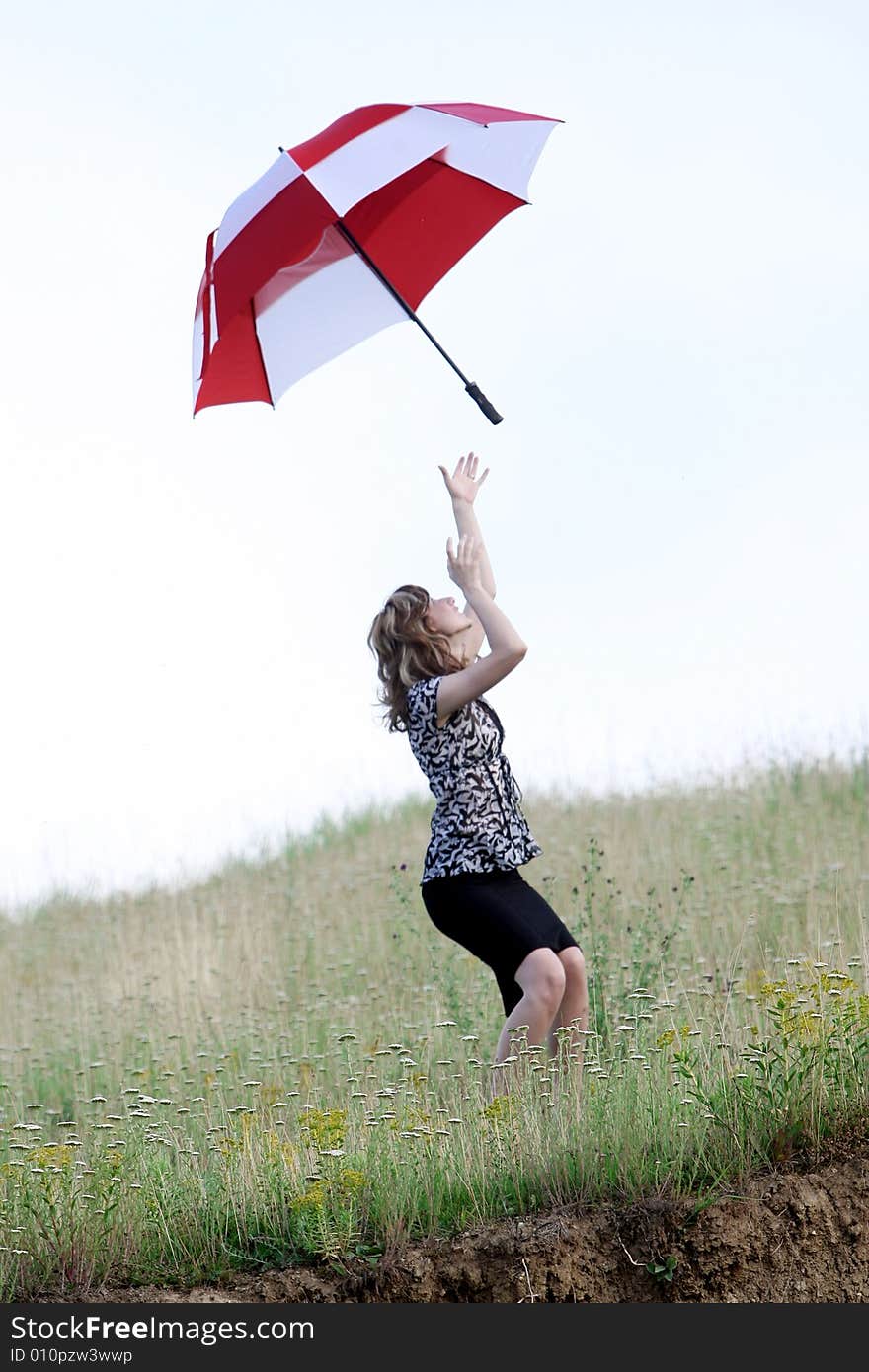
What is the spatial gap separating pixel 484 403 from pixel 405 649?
42.1 inches

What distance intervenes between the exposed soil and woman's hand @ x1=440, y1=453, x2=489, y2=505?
2.68m

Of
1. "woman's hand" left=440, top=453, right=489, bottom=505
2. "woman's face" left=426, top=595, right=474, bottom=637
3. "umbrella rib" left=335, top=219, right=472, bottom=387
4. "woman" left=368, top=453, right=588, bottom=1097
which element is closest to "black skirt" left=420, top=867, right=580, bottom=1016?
"woman" left=368, top=453, right=588, bottom=1097

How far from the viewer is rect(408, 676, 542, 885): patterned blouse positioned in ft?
17.9

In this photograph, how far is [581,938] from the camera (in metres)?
8.62

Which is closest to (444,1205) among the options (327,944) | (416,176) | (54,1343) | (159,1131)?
(54,1343)

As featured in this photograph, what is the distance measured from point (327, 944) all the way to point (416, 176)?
5.70m

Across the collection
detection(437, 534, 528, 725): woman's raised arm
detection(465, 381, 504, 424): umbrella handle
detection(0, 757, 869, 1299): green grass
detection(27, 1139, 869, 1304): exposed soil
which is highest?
detection(465, 381, 504, 424): umbrella handle

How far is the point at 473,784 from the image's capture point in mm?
5535

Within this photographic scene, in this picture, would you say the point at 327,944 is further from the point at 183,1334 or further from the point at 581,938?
the point at 183,1334

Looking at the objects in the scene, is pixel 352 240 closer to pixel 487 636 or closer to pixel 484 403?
pixel 484 403

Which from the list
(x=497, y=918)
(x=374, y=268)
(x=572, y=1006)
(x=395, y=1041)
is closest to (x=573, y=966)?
(x=572, y=1006)

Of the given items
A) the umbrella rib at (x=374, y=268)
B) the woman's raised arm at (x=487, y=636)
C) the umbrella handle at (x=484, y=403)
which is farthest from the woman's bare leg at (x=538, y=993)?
the umbrella rib at (x=374, y=268)

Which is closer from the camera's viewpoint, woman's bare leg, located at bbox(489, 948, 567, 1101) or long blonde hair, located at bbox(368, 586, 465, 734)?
woman's bare leg, located at bbox(489, 948, 567, 1101)

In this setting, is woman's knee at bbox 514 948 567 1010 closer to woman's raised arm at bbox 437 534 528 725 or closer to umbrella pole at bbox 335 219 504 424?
woman's raised arm at bbox 437 534 528 725
